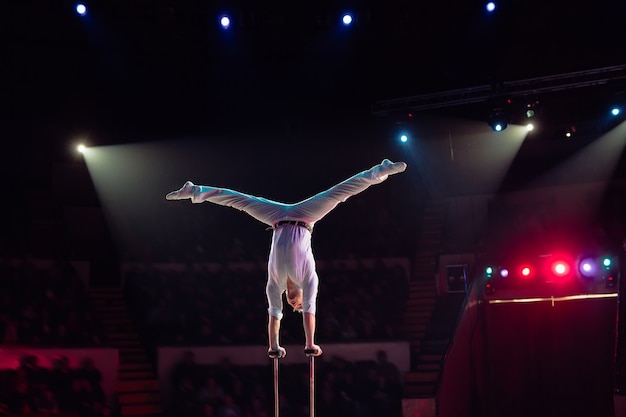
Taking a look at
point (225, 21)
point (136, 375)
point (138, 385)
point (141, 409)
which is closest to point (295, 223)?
point (225, 21)

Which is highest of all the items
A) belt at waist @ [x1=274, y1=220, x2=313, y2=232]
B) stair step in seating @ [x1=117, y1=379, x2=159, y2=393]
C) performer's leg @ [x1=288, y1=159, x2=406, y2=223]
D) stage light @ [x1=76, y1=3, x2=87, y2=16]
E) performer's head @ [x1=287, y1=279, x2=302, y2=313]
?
stage light @ [x1=76, y1=3, x2=87, y2=16]

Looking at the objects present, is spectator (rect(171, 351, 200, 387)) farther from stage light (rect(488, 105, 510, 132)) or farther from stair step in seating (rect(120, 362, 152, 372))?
stage light (rect(488, 105, 510, 132))

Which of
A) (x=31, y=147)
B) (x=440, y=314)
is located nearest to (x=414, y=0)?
(x=440, y=314)

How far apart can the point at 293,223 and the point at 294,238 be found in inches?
4.8

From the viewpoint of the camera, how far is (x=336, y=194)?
18.6 ft

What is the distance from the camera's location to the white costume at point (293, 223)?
559 cm

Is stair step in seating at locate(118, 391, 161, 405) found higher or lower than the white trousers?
lower

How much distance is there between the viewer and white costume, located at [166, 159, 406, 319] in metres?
5.59

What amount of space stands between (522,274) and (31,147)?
8.50 meters

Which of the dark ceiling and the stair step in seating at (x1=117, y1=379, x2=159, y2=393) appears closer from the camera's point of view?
the dark ceiling

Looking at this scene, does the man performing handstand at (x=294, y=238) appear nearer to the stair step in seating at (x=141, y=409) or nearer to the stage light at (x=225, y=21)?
the stage light at (x=225, y=21)

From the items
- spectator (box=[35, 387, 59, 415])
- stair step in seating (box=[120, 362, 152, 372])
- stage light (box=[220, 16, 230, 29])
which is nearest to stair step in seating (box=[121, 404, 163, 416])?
stair step in seating (box=[120, 362, 152, 372])

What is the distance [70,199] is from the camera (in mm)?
14625

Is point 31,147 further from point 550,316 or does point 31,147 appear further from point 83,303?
point 550,316
